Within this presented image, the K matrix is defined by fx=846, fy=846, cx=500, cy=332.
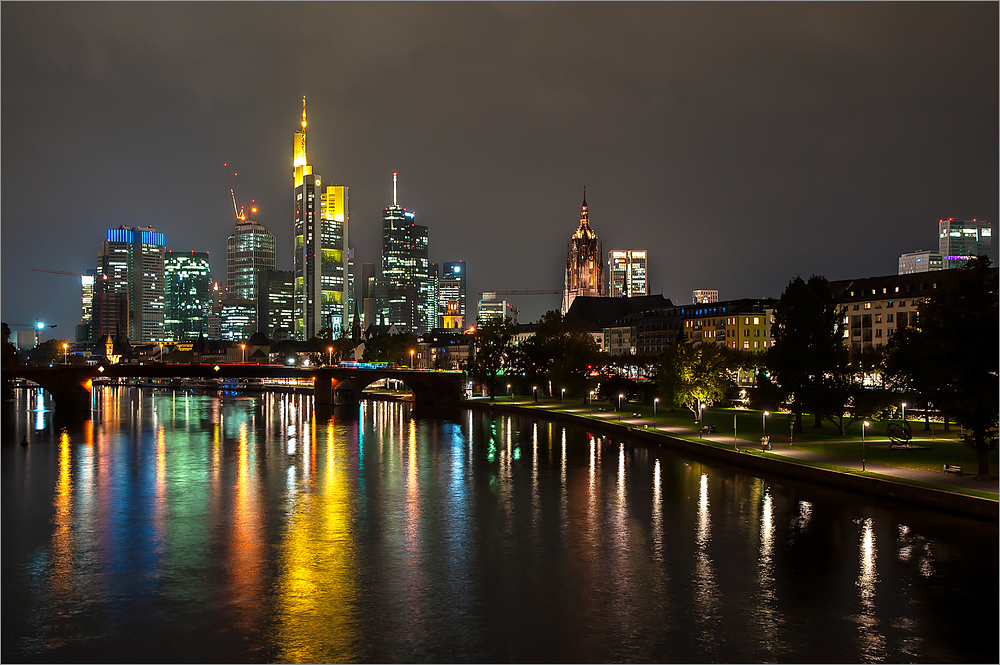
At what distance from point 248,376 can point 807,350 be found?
8946cm

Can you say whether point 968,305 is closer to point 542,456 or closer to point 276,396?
point 542,456

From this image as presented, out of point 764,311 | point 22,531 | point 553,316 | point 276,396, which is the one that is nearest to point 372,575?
point 22,531

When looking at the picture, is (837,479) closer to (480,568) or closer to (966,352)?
(966,352)

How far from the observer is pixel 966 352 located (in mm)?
41125

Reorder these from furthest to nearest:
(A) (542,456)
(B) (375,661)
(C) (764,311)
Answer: (C) (764,311)
(A) (542,456)
(B) (375,661)

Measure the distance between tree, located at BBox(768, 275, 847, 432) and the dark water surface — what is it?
13416mm

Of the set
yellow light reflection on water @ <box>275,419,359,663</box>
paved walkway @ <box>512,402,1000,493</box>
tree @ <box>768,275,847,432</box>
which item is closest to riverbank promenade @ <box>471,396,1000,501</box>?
paved walkway @ <box>512,402,1000,493</box>

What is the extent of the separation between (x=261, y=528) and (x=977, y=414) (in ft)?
115

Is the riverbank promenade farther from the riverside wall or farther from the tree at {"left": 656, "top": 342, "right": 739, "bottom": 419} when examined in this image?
the tree at {"left": 656, "top": 342, "right": 739, "bottom": 419}

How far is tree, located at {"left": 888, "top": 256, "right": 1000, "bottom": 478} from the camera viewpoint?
40.6 meters

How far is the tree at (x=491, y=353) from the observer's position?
141 m

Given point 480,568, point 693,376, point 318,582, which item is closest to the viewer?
point 318,582

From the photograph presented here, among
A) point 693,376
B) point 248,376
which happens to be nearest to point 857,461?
point 693,376

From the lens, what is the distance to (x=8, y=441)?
81750 millimetres
